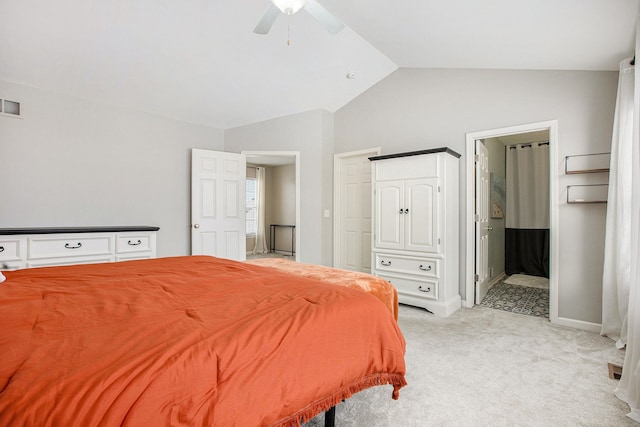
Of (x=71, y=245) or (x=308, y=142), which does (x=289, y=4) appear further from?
(x=71, y=245)

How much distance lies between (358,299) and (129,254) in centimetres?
309

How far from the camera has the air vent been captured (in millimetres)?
3096

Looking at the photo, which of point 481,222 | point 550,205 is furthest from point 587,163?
→ point 481,222

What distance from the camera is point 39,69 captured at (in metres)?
3.04

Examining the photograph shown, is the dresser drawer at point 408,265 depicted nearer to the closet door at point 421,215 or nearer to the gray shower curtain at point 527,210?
the closet door at point 421,215

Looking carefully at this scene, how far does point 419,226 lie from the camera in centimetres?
335

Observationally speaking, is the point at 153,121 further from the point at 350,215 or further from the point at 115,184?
the point at 350,215

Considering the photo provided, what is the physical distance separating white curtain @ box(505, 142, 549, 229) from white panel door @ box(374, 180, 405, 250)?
3216 millimetres

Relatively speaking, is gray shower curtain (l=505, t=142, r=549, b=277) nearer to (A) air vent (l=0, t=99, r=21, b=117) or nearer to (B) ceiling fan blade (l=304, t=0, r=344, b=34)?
(B) ceiling fan blade (l=304, t=0, r=344, b=34)

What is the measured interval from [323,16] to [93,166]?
10.5 ft

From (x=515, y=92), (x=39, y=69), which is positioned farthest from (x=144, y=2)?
(x=515, y=92)

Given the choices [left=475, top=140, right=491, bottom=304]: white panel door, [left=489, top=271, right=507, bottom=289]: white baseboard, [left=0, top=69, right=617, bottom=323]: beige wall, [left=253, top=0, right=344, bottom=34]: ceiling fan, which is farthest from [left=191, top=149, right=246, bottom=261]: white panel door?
[left=489, top=271, right=507, bottom=289]: white baseboard

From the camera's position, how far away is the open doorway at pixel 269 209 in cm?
787

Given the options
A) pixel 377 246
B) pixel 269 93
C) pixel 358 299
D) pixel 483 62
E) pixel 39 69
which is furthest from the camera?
pixel 269 93
